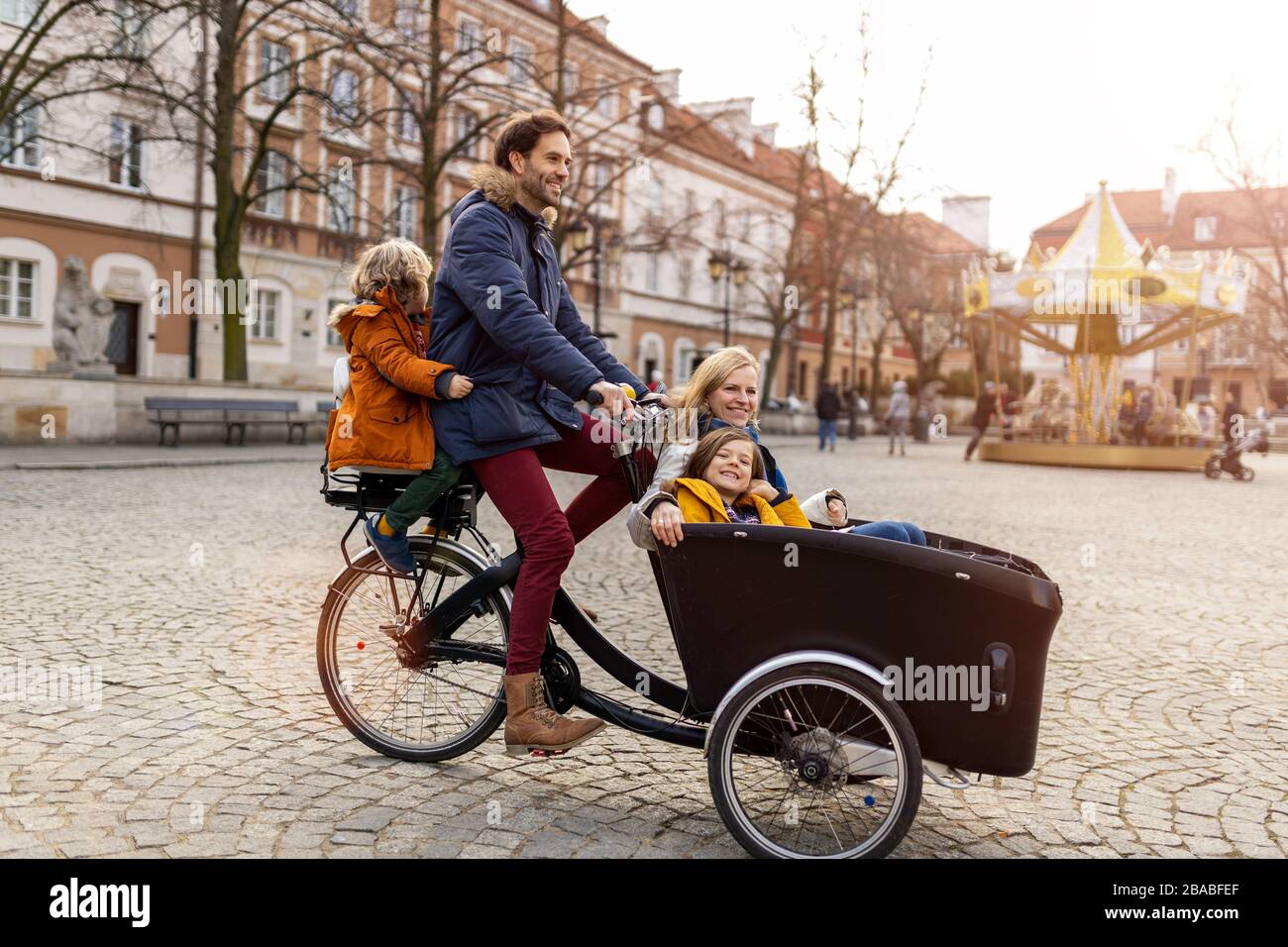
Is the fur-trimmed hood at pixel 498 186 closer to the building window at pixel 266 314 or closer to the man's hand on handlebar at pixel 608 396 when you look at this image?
the man's hand on handlebar at pixel 608 396

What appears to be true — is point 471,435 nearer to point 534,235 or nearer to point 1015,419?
point 534,235

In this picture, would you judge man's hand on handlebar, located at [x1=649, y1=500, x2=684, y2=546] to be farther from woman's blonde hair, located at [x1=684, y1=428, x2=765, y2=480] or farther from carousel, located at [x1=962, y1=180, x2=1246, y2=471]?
carousel, located at [x1=962, y1=180, x2=1246, y2=471]

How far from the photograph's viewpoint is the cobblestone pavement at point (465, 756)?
3.29 meters

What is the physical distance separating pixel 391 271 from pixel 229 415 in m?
18.4

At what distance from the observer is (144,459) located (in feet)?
52.3

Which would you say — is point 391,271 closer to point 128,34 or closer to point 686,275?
point 128,34

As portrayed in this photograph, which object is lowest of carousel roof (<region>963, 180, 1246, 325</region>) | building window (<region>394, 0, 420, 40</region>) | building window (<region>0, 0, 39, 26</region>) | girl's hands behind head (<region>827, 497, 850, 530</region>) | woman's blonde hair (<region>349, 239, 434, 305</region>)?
girl's hands behind head (<region>827, 497, 850, 530</region>)

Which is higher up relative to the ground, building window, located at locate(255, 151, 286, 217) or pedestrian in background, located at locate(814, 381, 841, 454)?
building window, located at locate(255, 151, 286, 217)

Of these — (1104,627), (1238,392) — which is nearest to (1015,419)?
(1104,627)

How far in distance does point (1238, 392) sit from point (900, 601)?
265 feet

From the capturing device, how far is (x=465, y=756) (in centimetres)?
400

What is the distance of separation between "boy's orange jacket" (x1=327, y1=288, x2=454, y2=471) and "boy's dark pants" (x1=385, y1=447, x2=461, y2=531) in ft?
0.12

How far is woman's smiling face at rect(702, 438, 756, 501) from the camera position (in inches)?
132

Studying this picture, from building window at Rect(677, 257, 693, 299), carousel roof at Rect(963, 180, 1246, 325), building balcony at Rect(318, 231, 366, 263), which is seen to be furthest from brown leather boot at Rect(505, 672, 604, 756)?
building window at Rect(677, 257, 693, 299)
